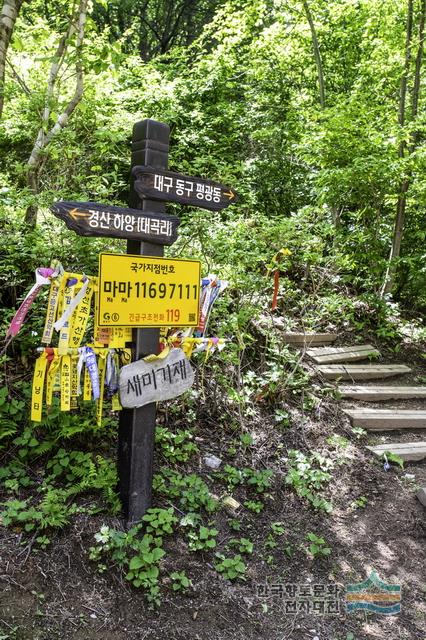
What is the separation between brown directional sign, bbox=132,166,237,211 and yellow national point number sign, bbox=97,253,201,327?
39 cm

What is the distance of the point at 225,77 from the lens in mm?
10008

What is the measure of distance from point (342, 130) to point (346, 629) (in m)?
5.81

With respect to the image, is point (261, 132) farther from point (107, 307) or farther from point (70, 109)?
point (107, 307)

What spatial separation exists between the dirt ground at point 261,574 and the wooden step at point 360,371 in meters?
1.42

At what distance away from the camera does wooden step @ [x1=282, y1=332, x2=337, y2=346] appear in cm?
600

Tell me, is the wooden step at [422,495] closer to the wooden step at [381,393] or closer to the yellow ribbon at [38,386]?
the wooden step at [381,393]

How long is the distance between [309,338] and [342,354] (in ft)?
1.57

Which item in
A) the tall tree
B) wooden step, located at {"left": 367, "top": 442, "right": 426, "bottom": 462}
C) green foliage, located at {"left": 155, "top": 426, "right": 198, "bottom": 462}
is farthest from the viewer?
wooden step, located at {"left": 367, "top": 442, "right": 426, "bottom": 462}

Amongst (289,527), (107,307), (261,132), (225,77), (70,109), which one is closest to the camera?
(107,307)

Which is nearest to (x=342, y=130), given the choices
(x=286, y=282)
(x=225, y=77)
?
(x=286, y=282)

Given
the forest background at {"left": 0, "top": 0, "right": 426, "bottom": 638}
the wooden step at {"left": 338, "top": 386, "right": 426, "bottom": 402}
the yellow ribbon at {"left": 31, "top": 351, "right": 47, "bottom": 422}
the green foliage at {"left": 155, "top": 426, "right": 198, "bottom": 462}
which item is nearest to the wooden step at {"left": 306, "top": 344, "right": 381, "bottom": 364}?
the forest background at {"left": 0, "top": 0, "right": 426, "bottom": 638}

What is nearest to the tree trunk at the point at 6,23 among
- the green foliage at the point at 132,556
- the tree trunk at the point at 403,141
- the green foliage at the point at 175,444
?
the green foliage at the point at 175,444

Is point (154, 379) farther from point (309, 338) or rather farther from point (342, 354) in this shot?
point (342, 354)

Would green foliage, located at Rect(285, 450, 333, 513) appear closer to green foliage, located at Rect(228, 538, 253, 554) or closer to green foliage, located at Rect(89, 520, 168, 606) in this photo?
green foliage, located at Rect(228, 538, 253, 554)
